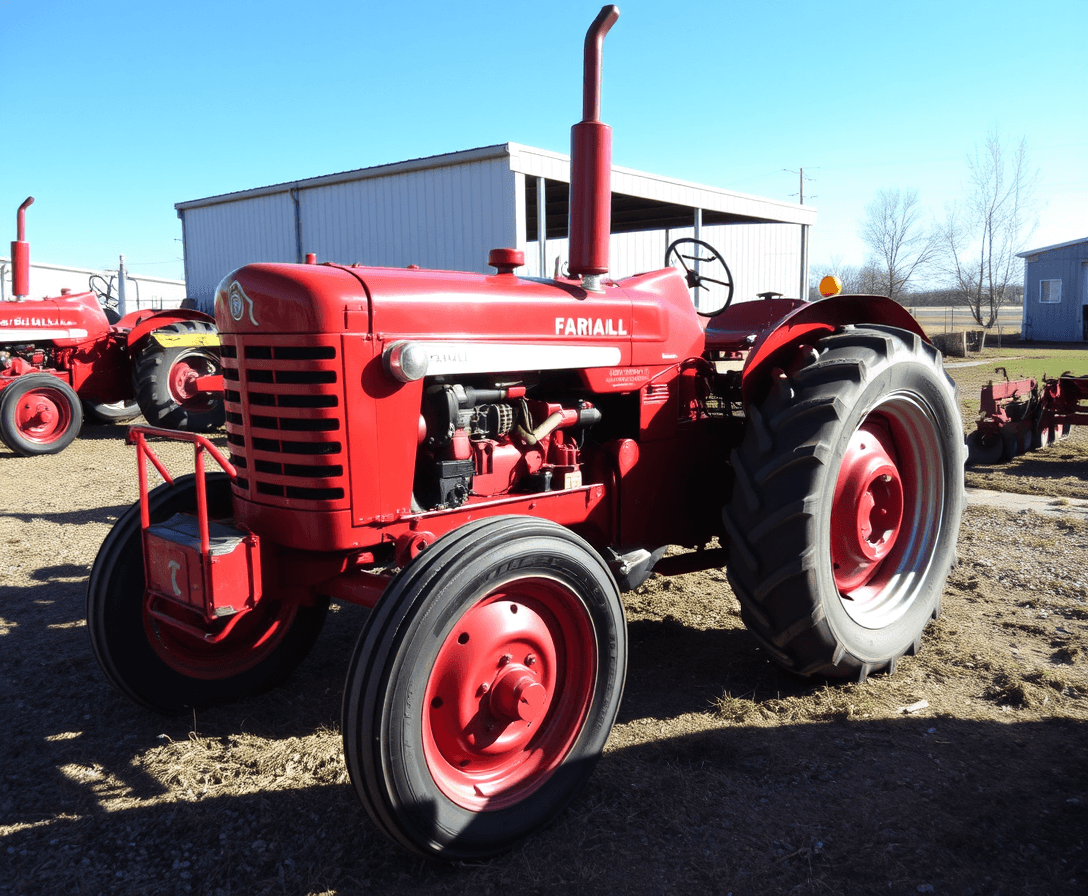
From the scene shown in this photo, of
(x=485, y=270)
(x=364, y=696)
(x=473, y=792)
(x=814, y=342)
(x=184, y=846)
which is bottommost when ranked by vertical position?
(x=184, y=846)

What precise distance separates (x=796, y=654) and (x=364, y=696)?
1631mm

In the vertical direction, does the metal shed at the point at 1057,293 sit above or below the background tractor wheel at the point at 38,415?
above

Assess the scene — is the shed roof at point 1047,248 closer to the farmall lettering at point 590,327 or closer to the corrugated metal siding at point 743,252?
the corrugated metal siding at point 743,252

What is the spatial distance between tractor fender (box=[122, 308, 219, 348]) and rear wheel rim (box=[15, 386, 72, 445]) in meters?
1.14

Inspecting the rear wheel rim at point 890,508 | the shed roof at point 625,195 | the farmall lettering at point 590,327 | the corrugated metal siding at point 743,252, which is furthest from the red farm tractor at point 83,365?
the corrugated metal siding at point 743,252

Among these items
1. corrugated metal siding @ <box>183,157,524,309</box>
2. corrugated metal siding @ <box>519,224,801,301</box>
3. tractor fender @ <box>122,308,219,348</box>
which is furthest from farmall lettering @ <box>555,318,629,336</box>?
corrugated metal siding @ <box>519,224,801,301</box>

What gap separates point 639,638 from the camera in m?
3.93

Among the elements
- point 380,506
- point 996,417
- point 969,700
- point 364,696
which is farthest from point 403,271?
point 996,417

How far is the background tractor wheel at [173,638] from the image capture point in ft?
9.82

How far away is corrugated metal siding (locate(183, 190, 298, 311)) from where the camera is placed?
1630cm

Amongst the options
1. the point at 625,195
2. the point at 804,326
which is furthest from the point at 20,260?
the point at 804,326

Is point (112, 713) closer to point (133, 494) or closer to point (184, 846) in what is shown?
point (184, 846)

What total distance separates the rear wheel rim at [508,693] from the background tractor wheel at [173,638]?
756mm

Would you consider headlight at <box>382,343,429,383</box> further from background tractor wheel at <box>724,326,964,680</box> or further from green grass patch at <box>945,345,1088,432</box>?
green grass patch at <box>945,345,1088,432</box>
